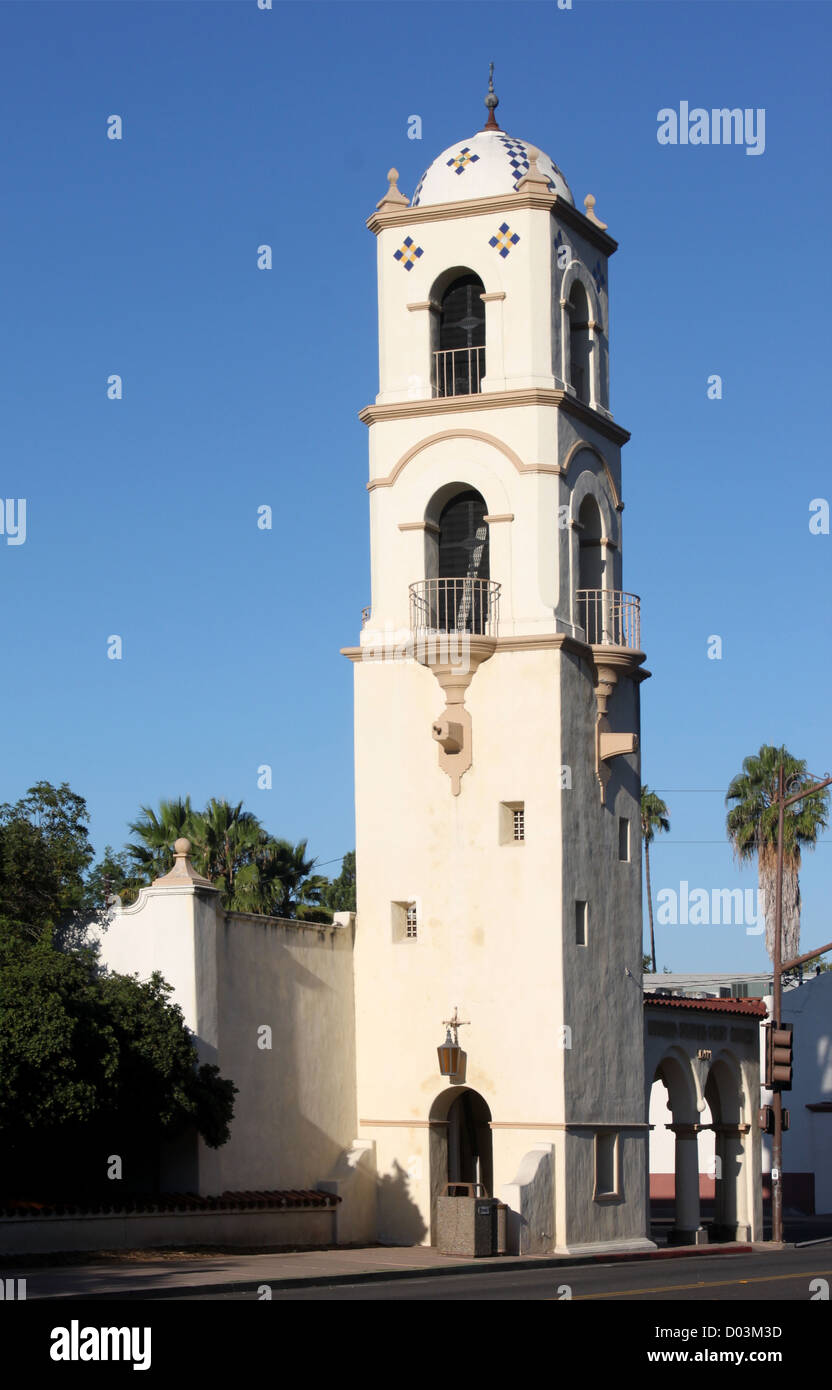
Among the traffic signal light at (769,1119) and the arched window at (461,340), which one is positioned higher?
the arched window at (461,340)

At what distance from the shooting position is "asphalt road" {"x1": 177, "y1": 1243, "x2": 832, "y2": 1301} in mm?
23906

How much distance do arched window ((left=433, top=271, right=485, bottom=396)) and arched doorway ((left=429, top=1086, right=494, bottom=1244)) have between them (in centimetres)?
1290

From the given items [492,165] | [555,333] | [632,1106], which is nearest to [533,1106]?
[632,1106]

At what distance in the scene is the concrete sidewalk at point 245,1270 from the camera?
2389cm

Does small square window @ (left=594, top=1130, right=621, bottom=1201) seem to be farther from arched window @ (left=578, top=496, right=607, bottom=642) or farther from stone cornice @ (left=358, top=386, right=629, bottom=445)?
stone cornice @ (left=358, top=386, right=629, bottom=445)

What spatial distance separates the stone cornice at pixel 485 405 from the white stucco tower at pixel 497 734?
49 mm

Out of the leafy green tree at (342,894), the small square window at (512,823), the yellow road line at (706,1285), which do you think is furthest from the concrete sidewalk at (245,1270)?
the leafy green tree at (342,894)

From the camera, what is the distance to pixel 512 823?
A: 117 ft

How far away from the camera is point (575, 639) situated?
119ft

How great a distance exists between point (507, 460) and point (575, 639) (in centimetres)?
347

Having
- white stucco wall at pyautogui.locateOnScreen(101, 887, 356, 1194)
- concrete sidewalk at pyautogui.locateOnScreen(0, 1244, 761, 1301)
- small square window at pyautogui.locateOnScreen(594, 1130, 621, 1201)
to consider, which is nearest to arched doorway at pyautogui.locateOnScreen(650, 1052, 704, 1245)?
small square window at pyautogui.locateOnScreen(594, 1130, 621, 1201)

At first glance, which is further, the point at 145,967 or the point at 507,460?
the point at 507,460

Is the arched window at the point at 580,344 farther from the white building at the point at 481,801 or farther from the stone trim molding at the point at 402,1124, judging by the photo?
the stone trim molding at the point at 402,1124
